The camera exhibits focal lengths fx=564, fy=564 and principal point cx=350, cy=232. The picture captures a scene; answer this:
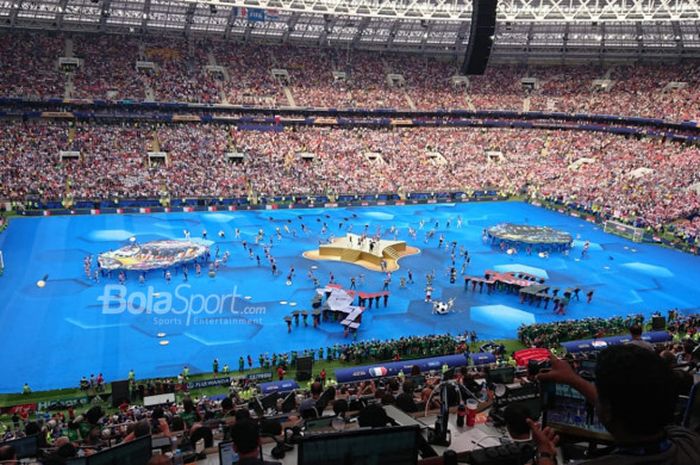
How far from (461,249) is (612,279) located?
11.9 metres

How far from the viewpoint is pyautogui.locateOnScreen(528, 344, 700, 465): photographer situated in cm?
329

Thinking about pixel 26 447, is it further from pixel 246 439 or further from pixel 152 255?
pixel 152 255

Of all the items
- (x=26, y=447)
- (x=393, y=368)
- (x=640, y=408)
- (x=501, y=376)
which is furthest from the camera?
(x=393, y=368)

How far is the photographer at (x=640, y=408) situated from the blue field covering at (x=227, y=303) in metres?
25.5

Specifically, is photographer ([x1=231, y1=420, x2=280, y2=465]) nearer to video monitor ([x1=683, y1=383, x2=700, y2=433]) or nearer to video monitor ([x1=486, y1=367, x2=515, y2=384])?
video monitor ([x1=683, y1=383, x2=700, y2=433])

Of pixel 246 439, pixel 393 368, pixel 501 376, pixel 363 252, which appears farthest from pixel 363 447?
pixel 363 252

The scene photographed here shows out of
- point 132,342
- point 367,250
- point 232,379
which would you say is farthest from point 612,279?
point 132,342

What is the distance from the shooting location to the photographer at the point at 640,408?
10.8ft

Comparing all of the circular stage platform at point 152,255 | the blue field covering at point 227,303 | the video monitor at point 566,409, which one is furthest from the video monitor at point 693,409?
the circular stage platform at point 152,255

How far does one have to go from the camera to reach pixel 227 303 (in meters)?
35.3

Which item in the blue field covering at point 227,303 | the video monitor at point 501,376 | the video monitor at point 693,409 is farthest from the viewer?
the blue field covering at point 227,303

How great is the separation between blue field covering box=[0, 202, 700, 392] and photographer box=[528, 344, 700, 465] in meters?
25.5

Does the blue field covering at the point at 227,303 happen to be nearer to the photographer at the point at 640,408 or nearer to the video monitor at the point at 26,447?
the video monitor at the point at 26,447

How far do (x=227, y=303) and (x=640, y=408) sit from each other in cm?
3350
